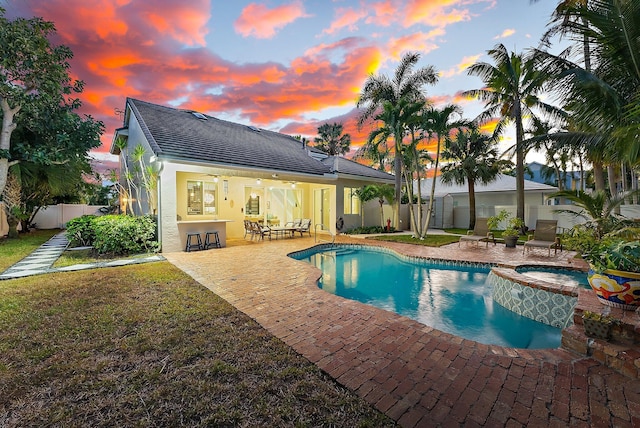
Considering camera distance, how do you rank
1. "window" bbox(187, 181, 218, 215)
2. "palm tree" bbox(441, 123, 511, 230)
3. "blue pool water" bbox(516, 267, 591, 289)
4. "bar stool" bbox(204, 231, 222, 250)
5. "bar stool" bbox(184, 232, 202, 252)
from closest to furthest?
"blue pool water" bbox(516, 267, 591, 289)
"bar stool" bbox(184, 232, 202, 252)
"bar stool" bbox(204, 231, 222, 250)
"window" bbox(187, 181, 218, 215)
"palm tree" bbox(441, 123, 511, 230)

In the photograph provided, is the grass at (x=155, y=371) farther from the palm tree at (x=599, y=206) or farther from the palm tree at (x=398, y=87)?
the palm tree at (x=398, y=87)

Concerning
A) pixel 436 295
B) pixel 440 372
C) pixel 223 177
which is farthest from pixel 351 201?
pixel 440 372

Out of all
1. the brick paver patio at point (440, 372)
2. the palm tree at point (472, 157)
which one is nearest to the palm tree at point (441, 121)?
the palm tree at point (472, 157)

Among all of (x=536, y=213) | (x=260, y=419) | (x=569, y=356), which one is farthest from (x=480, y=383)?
(x=536, y=213)

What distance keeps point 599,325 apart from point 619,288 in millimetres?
799

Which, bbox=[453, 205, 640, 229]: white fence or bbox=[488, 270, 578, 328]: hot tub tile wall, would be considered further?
bbox=[453, 205, 640, 229]: white fence

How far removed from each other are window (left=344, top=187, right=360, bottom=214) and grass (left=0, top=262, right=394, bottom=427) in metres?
12.5

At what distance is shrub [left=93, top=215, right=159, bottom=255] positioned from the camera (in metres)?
8.71

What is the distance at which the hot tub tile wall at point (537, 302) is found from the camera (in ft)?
15.2

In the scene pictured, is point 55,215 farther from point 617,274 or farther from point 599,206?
point 599,206

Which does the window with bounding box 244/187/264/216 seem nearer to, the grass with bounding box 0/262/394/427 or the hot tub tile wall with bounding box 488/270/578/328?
the grass with bounding box 0/262/394/427

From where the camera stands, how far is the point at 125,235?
29.4ft

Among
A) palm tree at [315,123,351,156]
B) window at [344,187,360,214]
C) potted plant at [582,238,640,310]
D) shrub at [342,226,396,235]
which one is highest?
palm tree at [315,123,351,156]

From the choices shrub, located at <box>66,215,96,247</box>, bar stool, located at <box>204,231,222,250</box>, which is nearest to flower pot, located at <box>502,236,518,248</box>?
bar stool, located at <box>204,231,222,250</box>
